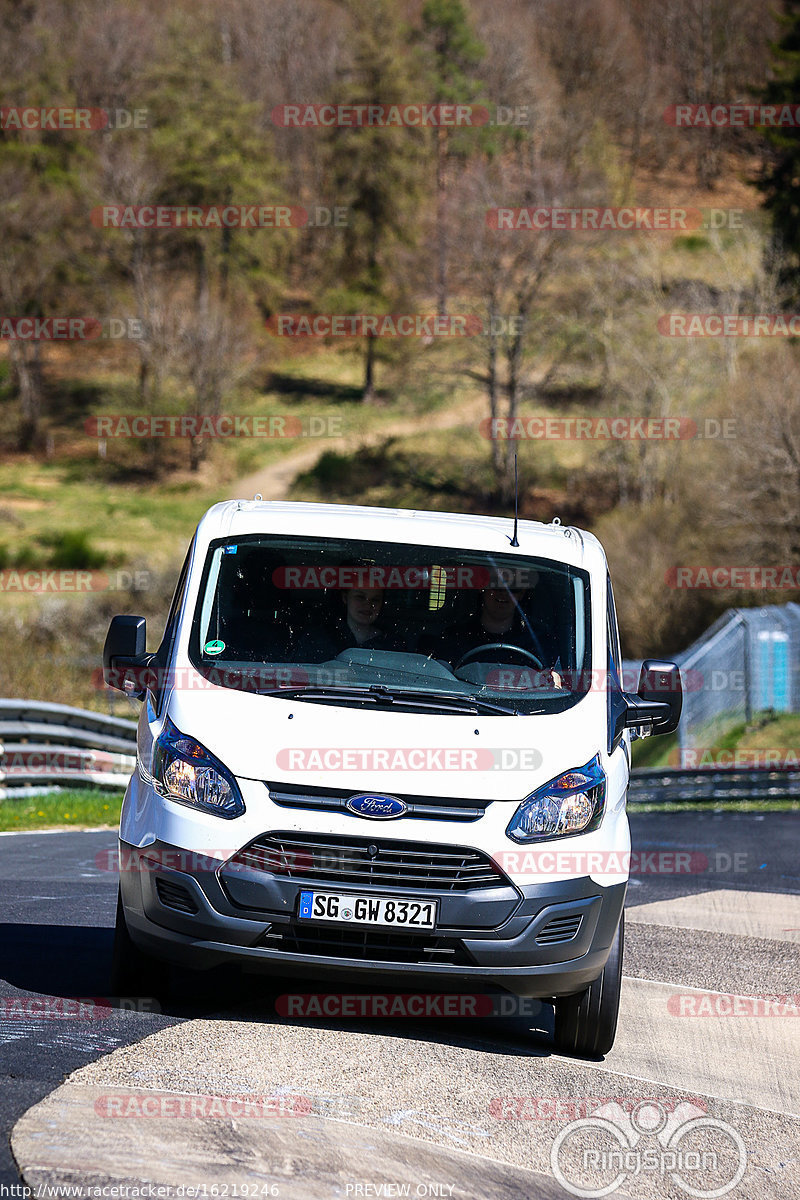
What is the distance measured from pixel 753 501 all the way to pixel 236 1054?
34002 millimetres

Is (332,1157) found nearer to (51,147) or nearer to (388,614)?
(388,614)

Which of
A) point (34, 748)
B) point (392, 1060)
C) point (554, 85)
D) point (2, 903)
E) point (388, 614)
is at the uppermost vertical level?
point (554, 85)

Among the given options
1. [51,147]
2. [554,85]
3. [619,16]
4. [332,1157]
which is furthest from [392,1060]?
[619,16]

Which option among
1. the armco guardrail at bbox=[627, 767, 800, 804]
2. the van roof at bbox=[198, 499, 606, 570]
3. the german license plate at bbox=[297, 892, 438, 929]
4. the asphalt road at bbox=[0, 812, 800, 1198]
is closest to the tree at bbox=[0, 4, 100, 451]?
the armco guardrail at bbox=[627, 767, 800, 804]

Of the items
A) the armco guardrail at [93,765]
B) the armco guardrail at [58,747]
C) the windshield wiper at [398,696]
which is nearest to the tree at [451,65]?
the armco guardrail at [93,765]

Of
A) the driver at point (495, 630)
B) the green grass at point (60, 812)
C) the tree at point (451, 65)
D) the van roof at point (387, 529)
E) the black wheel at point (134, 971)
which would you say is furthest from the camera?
the tree at point (451, 65)

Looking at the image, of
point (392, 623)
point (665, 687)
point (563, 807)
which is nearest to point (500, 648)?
point (392, 623)

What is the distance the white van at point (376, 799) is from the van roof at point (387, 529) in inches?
8.2

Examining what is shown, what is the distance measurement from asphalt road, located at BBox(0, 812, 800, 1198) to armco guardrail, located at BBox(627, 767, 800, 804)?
9.86 m

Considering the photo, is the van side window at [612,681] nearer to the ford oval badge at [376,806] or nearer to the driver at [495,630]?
the driver at [495,630]

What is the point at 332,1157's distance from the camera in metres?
4.24

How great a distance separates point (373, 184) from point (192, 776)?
75.7m

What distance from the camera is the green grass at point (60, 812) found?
13580 millimetres

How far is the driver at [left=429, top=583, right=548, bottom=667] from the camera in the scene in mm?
6043
